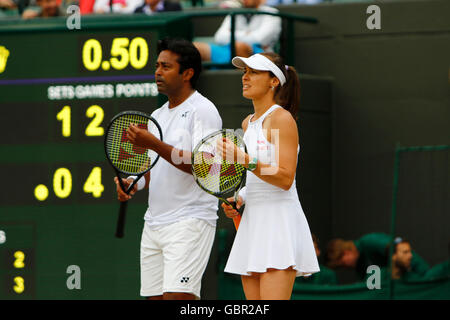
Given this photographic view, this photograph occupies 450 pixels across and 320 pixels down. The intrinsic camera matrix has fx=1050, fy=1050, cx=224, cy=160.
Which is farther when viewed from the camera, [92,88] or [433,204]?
[433,204]

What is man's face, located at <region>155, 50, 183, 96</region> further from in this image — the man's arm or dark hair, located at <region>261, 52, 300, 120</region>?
dark hair, located at <region>261, 52, 300, 120</region>

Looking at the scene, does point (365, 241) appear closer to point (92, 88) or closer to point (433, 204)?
point (433, 204)

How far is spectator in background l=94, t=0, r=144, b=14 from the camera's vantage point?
10.9m

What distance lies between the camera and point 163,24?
8797 mm

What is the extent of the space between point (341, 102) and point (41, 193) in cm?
320

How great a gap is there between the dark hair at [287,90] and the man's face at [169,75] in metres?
0.79

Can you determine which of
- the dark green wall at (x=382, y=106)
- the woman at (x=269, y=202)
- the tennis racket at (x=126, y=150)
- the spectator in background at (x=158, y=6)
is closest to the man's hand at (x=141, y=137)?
the tennis racket at (x=126, y=150)

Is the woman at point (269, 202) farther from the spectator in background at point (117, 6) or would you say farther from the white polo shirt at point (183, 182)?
the spectator in background at point (117, 6)

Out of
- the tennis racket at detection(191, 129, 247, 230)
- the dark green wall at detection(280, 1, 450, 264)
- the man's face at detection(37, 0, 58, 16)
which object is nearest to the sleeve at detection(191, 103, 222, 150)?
the tennis racket at detection(191, 129, 247, 230)

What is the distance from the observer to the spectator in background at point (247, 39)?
9.68 m

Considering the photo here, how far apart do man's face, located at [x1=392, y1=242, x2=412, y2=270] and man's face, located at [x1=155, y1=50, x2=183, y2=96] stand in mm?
3465

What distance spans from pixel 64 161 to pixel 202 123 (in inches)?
122

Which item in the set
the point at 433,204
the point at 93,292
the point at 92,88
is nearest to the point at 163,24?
the point at 92,88

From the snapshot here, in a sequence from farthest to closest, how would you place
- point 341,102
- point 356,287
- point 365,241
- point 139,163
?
point 341,102 → point 365,241 → point 356,287 → point 139,163
